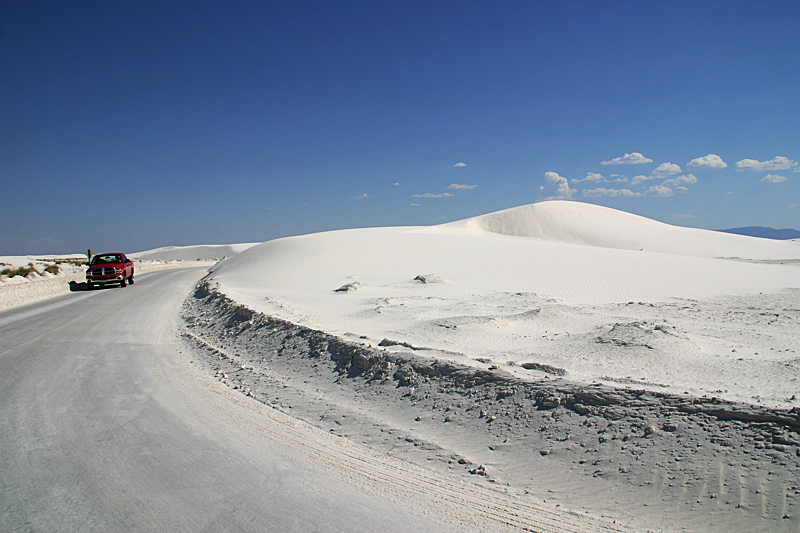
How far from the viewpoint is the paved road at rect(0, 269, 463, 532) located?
333cm

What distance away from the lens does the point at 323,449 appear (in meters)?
4.54

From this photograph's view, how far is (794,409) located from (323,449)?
4300 mm

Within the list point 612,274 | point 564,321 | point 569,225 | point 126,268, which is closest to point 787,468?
point 564,321

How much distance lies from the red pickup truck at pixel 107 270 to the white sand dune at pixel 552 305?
6.29 metres

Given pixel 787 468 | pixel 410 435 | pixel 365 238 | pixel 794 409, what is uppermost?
pixel 365 238

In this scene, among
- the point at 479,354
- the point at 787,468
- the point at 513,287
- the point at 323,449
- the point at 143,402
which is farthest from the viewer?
the point at 513,287

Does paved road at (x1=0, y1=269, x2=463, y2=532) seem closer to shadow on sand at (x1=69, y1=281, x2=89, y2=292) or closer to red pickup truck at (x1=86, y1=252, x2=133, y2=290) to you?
red pickup truck at (x1=86, y1=252, x2=133, y2=290)

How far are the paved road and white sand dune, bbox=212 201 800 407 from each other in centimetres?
297

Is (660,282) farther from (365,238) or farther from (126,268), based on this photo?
(126,268)

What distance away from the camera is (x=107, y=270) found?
75.2ft

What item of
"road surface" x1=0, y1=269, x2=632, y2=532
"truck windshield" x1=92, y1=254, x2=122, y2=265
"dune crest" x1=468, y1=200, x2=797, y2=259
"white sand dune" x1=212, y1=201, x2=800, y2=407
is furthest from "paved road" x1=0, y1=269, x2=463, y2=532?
"dune crest" x1=468, y1=200, x2=797, y2=259

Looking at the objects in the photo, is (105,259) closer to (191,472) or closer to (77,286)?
(77,286)

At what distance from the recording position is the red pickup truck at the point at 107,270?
74.4ft

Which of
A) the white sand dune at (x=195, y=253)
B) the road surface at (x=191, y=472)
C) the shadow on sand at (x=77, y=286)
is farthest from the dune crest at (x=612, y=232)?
the white sand dune at (x=195, y=253)
